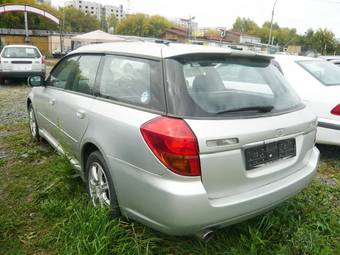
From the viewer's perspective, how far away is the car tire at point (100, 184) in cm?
288

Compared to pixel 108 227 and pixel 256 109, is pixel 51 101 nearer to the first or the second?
pixel 108 227

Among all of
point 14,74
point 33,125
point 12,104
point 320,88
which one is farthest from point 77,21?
point 320,88

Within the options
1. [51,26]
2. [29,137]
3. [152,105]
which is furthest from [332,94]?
[51,26]

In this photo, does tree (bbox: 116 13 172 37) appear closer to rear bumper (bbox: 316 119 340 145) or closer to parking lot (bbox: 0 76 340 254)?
rear bumper (bbox: 316 119 340 145)

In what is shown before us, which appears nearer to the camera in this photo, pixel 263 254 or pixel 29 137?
pixel 263 254

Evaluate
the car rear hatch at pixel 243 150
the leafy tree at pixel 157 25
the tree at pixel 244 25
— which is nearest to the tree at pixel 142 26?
the leafy tree at pixel 157 25

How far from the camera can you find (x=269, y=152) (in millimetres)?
2605

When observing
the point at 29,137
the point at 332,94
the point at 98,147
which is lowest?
the point at 29,137

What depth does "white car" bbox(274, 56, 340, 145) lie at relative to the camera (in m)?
4.83

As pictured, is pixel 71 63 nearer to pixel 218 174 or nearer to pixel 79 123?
pixel 79 123

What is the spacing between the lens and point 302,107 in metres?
3.16

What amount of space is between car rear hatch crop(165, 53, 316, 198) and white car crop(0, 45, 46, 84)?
476 inches

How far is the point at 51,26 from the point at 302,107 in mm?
78014

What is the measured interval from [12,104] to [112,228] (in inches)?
302
